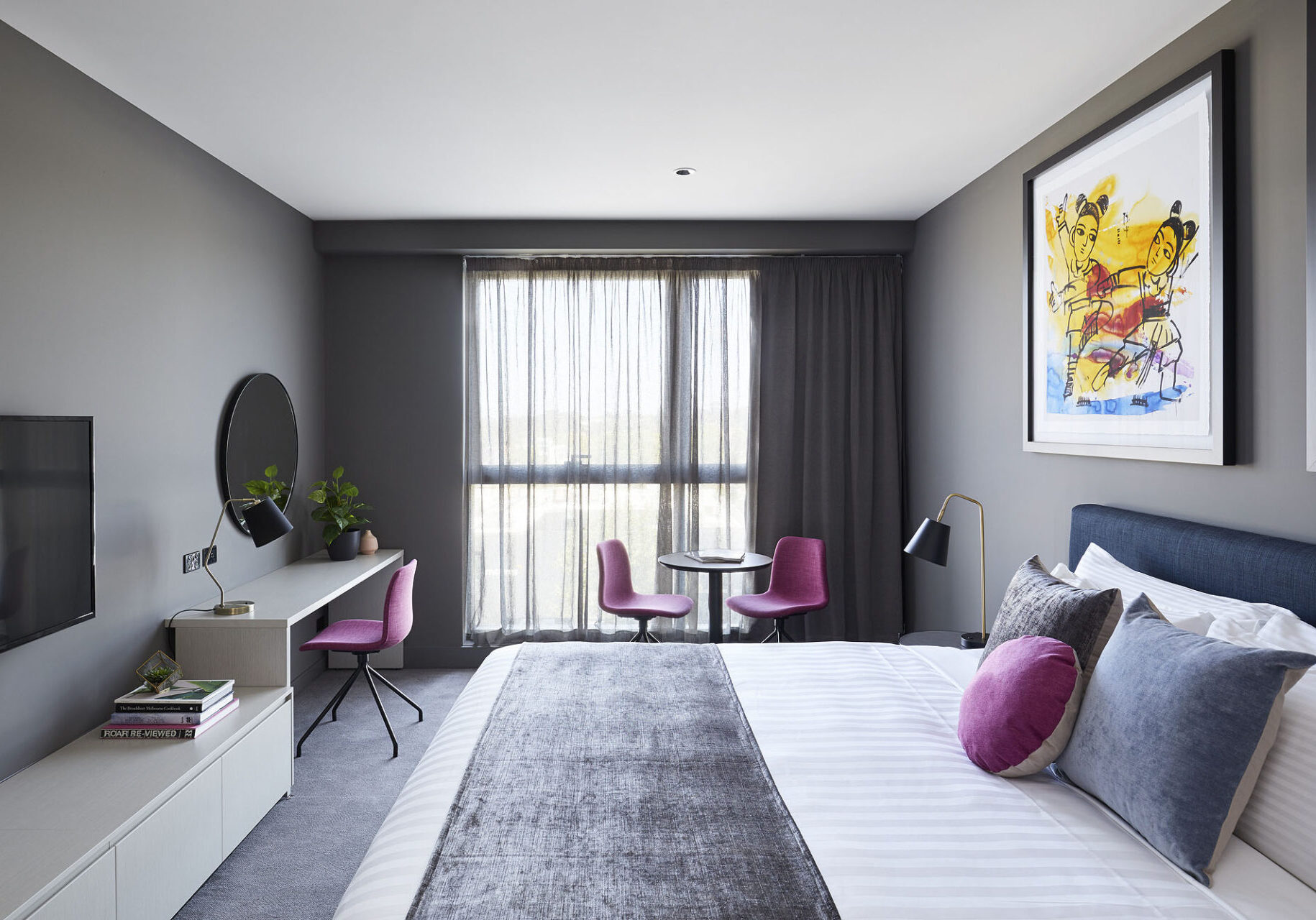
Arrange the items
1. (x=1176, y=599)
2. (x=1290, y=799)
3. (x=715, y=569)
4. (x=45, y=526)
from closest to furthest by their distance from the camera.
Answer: (x=1290, y=799), (x=1176, y=599), (x=45, y=526), (x=715, y=569)

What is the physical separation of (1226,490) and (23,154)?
3.74 metres

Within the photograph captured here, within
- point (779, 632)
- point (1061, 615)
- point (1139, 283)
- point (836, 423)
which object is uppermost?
point (1139, 283)

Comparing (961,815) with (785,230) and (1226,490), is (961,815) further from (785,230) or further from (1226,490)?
(785,230)

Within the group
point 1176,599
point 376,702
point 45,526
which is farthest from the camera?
point 376,702

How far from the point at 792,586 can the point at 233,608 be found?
113 inches

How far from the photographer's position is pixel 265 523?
3.20m

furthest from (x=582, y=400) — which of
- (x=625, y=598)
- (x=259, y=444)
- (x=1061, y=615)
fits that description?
(x=1061, y=615)

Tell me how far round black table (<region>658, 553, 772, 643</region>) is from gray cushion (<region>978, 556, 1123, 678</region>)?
2.09m

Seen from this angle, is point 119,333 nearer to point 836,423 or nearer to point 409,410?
point 409,410

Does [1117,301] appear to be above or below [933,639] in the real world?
above

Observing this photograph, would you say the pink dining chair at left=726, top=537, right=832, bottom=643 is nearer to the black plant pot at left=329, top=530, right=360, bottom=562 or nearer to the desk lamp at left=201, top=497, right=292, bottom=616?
the black plant pot at left=329, top=530, right=360, bottom=562

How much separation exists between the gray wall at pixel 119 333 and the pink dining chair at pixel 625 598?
1779mm

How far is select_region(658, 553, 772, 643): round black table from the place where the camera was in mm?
4242

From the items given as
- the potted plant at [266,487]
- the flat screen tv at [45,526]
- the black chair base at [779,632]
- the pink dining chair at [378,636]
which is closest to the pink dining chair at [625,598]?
the black chair base at [779,632]
